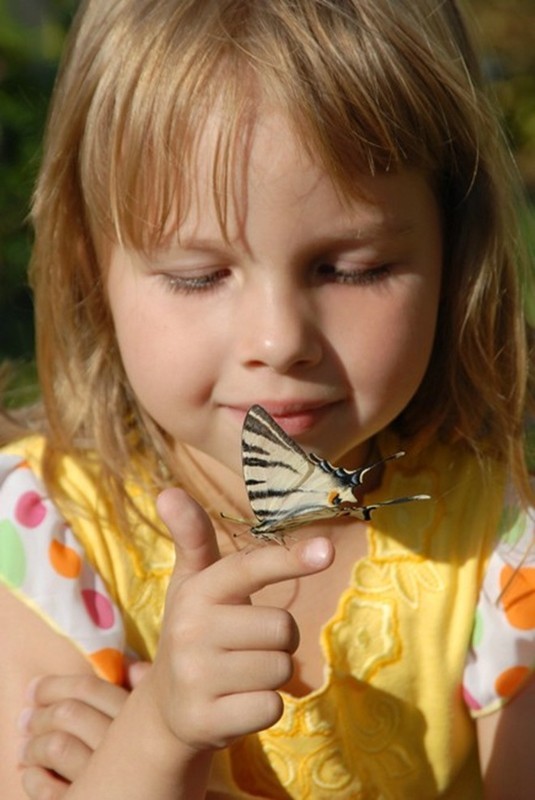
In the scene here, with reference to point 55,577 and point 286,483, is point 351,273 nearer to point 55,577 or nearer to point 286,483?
point 286,483

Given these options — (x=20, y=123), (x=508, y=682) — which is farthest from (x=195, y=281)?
(x=20, y=123)

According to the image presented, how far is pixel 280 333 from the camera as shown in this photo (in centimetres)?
178

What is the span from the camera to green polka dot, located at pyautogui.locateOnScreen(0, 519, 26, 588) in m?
2.14

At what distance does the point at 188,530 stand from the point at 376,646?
2.34ft

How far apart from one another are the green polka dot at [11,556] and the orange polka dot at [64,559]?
0.05 m

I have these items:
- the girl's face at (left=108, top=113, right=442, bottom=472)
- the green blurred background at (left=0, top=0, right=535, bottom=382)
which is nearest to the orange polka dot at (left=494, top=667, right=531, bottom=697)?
the girl's face at (left=108, top=113, right=442, bottom=472)

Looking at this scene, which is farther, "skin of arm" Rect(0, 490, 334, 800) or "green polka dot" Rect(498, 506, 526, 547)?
"green polka dot" Rect(498, 506, 526, 547)

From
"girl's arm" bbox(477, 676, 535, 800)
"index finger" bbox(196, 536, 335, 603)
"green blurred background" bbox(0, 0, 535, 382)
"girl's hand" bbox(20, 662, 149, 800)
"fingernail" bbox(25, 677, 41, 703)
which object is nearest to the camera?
"index finger" bbox(196, 536, 335, 603)

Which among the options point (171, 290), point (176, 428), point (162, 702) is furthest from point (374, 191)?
point (162, 702)

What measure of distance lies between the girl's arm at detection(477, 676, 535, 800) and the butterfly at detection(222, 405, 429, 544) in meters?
0.92

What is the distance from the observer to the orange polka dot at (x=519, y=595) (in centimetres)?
221

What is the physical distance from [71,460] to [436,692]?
0.72m

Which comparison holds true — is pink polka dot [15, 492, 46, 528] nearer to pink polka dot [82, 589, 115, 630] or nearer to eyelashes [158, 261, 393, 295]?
pink polka dot [82, 589, 115, 630]

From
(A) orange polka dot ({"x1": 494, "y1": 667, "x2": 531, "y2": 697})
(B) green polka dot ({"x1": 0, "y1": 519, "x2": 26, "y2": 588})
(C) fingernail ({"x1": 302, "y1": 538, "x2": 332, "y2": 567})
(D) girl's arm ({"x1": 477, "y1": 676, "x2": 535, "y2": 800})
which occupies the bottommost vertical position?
(D) girl's arm ({"x1": 477, "y1": 676, "x2": 535, "y2": 800})
